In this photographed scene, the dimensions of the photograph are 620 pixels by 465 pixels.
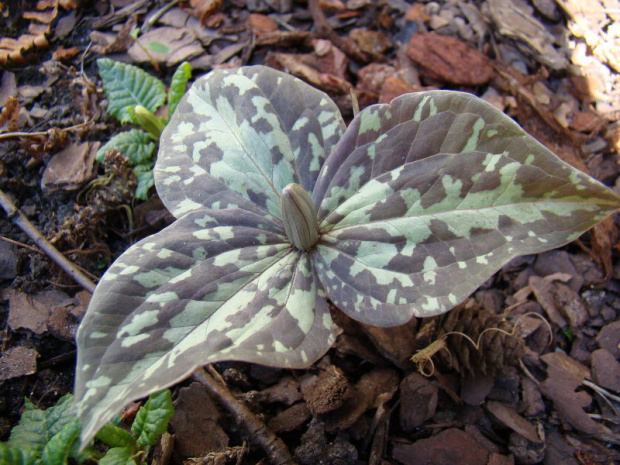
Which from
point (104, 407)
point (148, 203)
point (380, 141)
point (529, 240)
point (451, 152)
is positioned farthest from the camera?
point (148, 203)

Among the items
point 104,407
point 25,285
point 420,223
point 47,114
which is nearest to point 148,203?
point 25,285

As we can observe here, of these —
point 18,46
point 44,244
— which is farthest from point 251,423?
point 18,46

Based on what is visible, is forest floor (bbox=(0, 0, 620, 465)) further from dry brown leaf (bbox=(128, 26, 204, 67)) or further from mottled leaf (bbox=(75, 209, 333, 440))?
mottled leaf (bbox=(75, 209, 333, 440))

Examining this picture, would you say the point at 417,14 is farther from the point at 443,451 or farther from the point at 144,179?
the point at 443,451

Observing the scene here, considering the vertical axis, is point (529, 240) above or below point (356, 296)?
above

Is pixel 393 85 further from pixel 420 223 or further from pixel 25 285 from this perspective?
pixel 25 285

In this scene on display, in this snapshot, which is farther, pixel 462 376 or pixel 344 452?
pixel 462 376

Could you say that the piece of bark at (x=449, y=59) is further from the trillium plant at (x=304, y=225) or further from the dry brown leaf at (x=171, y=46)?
the dry brown leaf at (x=171, y=46)

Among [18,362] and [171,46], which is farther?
[171,46]
